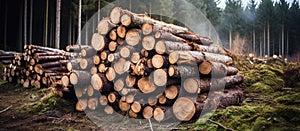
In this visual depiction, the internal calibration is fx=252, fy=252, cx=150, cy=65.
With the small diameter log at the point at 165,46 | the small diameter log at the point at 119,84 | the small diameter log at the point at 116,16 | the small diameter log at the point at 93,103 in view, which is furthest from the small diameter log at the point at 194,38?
the small diameter log at the point at 93,103

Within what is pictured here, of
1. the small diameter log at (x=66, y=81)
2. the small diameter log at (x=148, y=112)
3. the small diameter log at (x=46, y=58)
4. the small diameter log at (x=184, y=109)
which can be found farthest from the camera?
the small diameter log at (x=46, y=58)

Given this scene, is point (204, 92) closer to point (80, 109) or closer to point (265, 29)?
point (80, 109)

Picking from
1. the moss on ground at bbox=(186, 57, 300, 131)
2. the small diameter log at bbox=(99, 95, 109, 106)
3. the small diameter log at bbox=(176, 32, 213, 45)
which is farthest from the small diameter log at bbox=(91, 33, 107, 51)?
the moss on ground at bbox=(186, 57, 300, 131)

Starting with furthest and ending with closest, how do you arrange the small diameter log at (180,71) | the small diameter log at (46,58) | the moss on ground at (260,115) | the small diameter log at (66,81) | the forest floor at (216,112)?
the small diameter log at (46,58)
the small diameter log at (66,81)
the small diameter log at (180,71)
the forest floor at (216,112)
the moss on ground at (260,115)

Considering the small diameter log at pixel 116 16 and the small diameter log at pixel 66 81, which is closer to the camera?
the small diameter log at pixel 116 16

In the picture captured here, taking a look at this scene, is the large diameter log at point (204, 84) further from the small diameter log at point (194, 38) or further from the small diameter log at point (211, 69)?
the small diameter log at point (194, 38)

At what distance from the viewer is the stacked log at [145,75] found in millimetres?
4410

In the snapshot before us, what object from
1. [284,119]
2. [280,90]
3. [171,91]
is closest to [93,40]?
[171,91]

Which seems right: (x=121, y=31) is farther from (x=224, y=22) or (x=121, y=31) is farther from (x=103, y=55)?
(x=224, y=22)

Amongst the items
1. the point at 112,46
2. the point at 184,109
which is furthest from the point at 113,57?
the point at 184,109

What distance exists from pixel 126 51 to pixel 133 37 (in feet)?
0.99

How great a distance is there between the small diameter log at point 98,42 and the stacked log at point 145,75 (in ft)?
0.07

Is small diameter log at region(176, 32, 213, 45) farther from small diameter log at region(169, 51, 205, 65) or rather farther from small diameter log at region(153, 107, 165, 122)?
small diameter log at region(153, 107, 165, 122)

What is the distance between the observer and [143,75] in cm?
460
